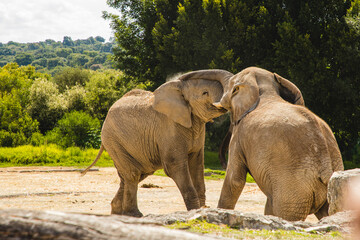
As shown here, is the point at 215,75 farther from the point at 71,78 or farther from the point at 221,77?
the point at 71,78

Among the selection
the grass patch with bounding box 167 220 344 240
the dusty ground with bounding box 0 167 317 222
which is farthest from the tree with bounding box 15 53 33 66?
the grass patch with bounding box 167 220 344 240

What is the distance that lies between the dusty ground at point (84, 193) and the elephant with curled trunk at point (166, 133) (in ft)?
3.51

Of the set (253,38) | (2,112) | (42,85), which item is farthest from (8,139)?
(253,38)

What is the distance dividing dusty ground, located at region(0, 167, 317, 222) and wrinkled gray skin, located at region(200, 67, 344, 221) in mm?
2997

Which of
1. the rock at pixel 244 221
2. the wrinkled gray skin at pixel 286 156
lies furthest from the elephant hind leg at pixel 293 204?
the rock at pixel 244 221

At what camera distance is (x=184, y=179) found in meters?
6.82

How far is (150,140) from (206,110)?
1.13m

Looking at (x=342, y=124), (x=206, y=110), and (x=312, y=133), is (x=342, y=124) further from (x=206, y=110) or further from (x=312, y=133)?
(x=312, y=133)

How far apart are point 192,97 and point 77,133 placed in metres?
17.4

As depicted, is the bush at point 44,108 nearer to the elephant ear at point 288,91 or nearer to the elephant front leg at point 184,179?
the elephant front leg at point 184,179

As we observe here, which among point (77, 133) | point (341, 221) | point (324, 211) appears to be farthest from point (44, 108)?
point (341, 221)

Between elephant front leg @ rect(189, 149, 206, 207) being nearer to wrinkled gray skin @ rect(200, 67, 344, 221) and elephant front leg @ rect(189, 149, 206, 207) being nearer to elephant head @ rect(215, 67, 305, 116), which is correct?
elephant head @ rect(215, 67, 305, 116)

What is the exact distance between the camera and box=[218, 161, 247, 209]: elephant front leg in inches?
220

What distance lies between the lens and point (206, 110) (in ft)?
23.0
